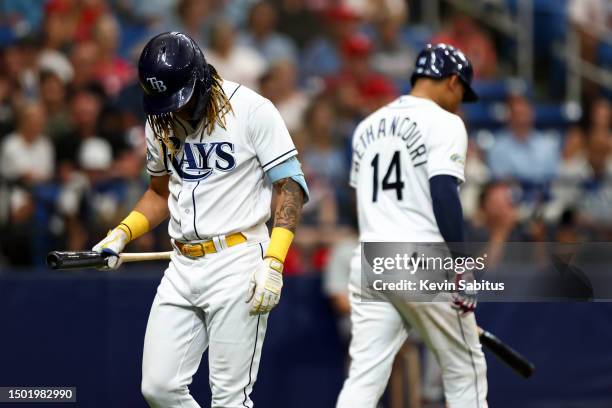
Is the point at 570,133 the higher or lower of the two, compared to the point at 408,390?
higher

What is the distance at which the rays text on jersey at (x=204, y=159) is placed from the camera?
465 centimetres

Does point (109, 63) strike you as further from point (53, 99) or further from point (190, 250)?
point (190, 250)

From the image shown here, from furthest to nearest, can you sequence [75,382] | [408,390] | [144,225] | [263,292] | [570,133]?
[570,133], [408,390], [75,382], [144,225], [263,292]

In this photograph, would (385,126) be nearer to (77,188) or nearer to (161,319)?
(161,319)

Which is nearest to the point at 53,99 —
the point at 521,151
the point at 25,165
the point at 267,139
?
the point at 25,165

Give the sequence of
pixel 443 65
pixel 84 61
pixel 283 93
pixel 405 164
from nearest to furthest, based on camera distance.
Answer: pixel 405 164, pixel 443 65, pixel 84 61, pixel 283 93

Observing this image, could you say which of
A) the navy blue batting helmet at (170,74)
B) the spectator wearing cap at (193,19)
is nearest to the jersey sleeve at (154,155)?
the navy blue batting helmet at (170,74)

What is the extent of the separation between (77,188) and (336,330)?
2.17m

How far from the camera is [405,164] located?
18.3 ft

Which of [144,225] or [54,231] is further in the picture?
[54,231]

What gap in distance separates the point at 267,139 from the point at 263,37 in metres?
6.80

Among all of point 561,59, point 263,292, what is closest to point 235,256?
point 263,292

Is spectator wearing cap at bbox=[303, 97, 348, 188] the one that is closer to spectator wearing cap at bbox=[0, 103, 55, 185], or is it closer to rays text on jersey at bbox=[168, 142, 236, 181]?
spectator wearing cap at bbox=[0, 103, 55, 185]

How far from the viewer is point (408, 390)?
24.4 ft
